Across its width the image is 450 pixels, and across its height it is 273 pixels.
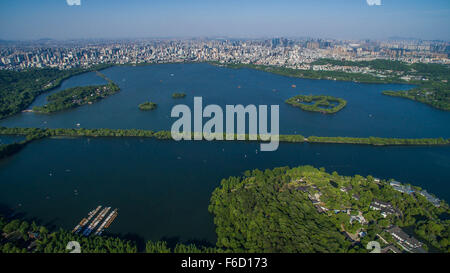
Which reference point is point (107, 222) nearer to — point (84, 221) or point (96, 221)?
point (96, 221)

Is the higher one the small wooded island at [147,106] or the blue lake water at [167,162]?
the small wooded island at [147,106]

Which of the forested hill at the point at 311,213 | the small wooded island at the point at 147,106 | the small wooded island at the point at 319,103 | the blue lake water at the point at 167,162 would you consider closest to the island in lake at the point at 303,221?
the forested hill at the point at 311,213

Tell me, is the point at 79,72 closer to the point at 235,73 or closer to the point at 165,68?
the point at 165,68

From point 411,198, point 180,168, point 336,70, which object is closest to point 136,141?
point 180,168

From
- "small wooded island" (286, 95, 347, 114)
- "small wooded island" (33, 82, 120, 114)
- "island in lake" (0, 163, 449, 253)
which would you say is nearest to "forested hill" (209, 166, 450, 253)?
"island in lake" (0, 163, 449, 253)

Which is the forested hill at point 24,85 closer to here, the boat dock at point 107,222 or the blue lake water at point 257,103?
the blue lake water at point 257,103

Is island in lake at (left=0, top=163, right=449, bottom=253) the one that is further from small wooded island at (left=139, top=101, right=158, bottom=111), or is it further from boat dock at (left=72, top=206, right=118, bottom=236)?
small wooded island at (left=139, top=101, right=158, bottom=111)
